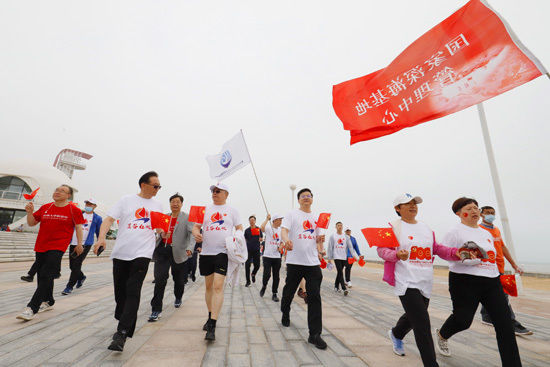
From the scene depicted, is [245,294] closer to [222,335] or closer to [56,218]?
[222,335]

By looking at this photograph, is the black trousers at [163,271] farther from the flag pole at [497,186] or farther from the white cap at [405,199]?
the flag pole at [497,186]

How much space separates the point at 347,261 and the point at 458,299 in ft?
17.3

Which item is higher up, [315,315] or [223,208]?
[223,208]

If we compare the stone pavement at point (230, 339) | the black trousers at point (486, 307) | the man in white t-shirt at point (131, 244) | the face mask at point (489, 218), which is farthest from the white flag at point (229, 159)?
the black trousers at point (486, 307)

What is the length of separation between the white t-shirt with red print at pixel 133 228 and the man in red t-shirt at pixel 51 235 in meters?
1.21

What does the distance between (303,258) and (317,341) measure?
1.03m

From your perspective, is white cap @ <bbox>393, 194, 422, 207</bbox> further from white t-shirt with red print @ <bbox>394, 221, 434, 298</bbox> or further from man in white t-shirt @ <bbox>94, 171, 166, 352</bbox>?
man in white t-shirt @ <bbox>94, 171, 166, 352</bbox>

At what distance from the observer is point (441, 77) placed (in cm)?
534

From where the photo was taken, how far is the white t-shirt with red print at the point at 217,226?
3775mm

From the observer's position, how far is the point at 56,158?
2886 inches

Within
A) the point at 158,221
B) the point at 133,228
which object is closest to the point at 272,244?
the point at 158,221

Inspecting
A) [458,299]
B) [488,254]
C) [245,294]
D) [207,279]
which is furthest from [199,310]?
[488,254]

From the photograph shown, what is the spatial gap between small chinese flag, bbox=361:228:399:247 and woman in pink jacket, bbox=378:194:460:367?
0.23 feet

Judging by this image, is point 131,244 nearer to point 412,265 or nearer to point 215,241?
point 215,241
